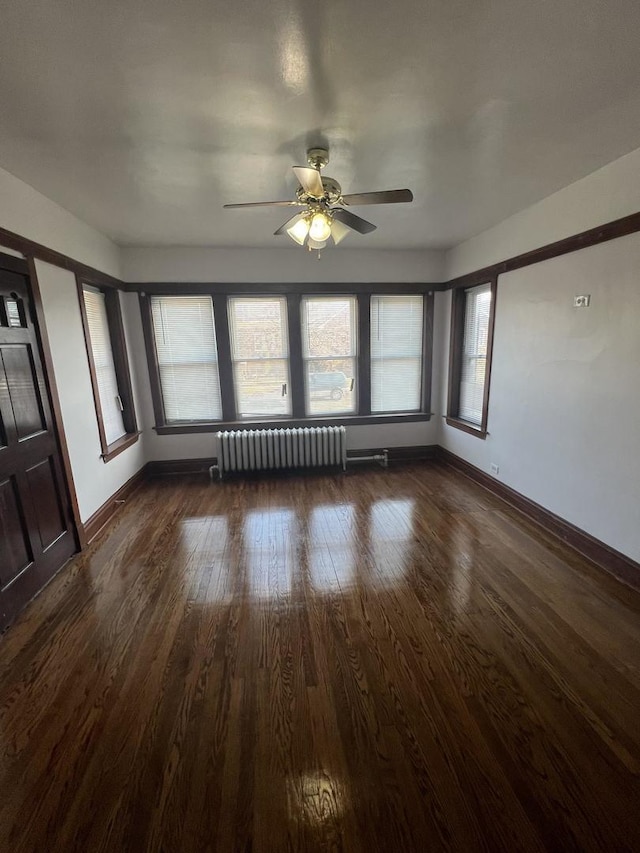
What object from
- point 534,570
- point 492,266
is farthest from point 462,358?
point 534,570

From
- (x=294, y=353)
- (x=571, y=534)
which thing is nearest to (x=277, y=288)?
(x=294, y=353)

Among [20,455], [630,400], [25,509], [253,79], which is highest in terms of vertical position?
[253,79]

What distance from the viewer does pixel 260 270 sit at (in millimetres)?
4016

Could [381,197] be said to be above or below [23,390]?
above

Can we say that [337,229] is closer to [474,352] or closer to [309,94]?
[309,94]

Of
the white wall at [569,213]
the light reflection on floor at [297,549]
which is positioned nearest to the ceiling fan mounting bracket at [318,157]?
the white wall at [569,213]

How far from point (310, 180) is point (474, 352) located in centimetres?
288

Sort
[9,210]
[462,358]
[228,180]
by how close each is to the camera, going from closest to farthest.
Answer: [9,210] < [228,180] < [462,358]

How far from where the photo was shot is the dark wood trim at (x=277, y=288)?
154 inches

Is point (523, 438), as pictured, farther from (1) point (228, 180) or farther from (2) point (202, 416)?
(2) point (202, 416)

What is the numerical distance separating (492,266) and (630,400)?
187cm

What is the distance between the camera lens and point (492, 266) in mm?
3412

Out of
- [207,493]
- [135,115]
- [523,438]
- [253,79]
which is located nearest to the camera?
[253,79]

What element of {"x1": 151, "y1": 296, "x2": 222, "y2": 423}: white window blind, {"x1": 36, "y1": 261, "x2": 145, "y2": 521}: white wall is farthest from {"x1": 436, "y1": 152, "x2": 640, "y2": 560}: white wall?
{"x1": 36, "y1": 261, "x2": 145, "y2": 521}: white wall
